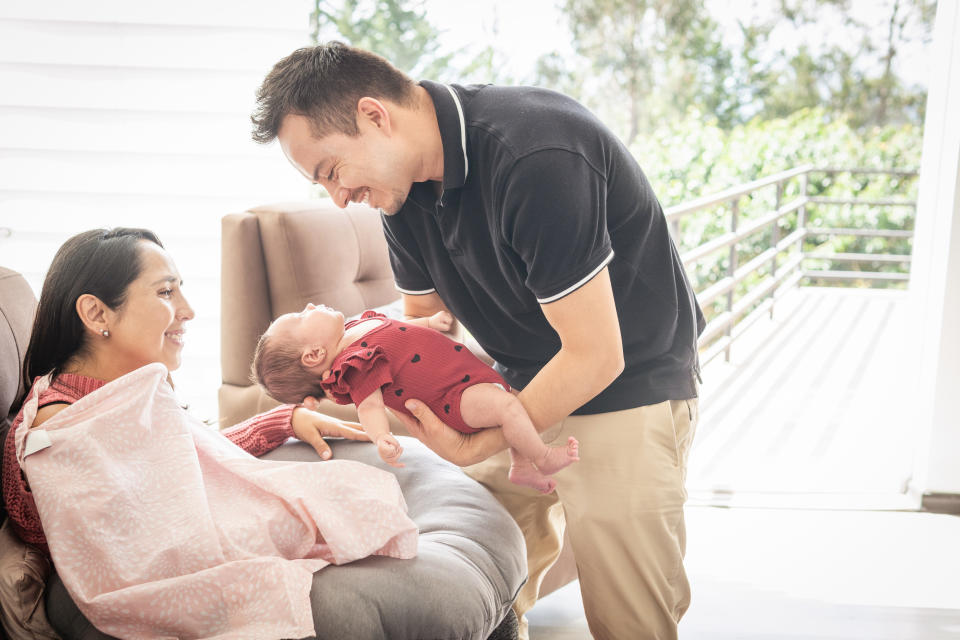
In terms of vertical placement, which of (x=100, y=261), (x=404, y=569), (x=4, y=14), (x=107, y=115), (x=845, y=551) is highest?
(x=4, y=14)

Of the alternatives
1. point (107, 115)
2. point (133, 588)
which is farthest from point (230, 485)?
point (107, 115)

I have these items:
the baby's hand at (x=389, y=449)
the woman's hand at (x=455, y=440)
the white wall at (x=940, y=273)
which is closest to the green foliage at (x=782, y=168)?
the white wall at (x=940, y=273)

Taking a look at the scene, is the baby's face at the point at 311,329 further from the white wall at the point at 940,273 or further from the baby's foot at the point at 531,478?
the white wall at the point at 940,273

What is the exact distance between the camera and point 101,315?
1.30 metres

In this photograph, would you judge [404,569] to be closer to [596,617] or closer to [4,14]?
[596,617]

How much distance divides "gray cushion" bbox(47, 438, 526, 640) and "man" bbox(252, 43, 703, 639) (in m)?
0.12

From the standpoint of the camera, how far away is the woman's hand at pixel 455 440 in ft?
4.46

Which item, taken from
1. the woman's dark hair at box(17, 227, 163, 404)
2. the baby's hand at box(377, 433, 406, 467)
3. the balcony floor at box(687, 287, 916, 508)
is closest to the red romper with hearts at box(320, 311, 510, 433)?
the baby's hand at box(377, 433, 406, 467)

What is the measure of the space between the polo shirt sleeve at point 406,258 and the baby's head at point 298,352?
17cm

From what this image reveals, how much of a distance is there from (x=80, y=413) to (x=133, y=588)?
0.29m

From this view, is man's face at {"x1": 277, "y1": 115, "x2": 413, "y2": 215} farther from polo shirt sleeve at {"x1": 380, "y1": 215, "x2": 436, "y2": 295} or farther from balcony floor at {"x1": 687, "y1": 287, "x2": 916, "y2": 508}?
balcony floor at {"x1": 687, "y1": 287, "x2": 916, "y2": 508}

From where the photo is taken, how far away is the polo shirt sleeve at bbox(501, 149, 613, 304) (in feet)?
3.47

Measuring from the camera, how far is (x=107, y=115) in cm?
257

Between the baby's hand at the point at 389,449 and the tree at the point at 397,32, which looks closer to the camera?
the baby's hand at the point at 389,449
